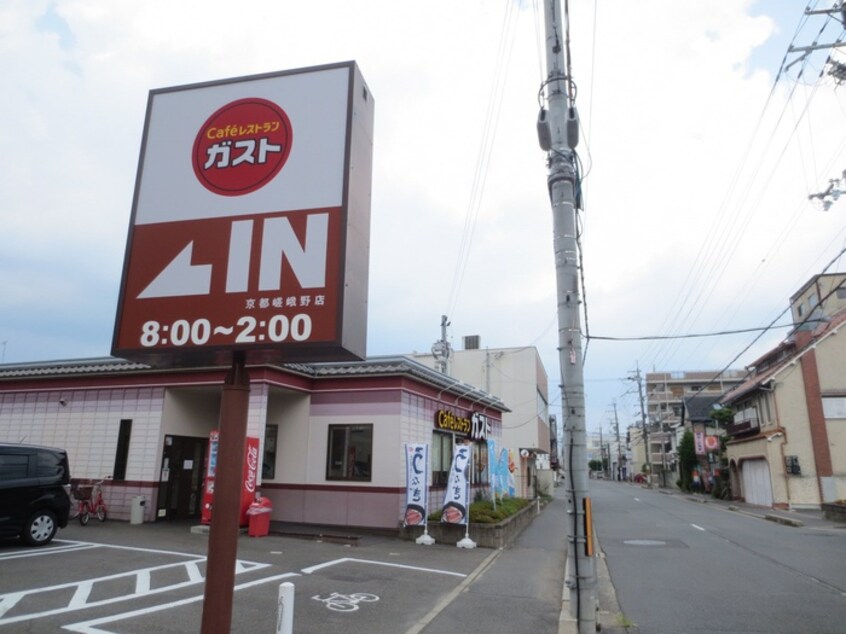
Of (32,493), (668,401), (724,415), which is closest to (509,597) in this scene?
(32,493)

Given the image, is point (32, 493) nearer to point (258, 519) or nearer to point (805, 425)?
point (258, 519)

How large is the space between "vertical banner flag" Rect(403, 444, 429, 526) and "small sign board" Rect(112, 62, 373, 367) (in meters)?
10.6

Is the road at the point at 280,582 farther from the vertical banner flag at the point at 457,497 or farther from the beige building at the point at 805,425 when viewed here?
the beige building at the point at 805,425

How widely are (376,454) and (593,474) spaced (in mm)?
126170

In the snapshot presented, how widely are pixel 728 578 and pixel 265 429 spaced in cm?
1156

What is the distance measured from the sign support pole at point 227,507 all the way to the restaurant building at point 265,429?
35.8ft

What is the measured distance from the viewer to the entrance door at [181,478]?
52.6 ft

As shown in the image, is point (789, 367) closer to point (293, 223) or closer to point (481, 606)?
point (481, 606)

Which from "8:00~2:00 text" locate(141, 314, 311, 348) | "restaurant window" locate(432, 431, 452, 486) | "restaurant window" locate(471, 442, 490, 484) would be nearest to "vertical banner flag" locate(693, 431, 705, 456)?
"restaurant window" locate(471, 442, 490, 484)

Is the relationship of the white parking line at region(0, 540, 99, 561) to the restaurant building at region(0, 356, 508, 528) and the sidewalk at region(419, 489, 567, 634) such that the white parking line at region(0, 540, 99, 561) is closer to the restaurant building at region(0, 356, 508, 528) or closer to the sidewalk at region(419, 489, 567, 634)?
the restaurant building at region(0, 356, 508, 528)

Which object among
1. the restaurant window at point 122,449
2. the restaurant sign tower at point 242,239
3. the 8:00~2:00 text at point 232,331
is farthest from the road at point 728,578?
the restaurant window at point 122,449

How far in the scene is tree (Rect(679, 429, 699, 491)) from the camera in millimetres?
51013

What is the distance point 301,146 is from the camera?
4035 mm

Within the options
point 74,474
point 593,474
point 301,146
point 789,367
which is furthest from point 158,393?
point 593,474
